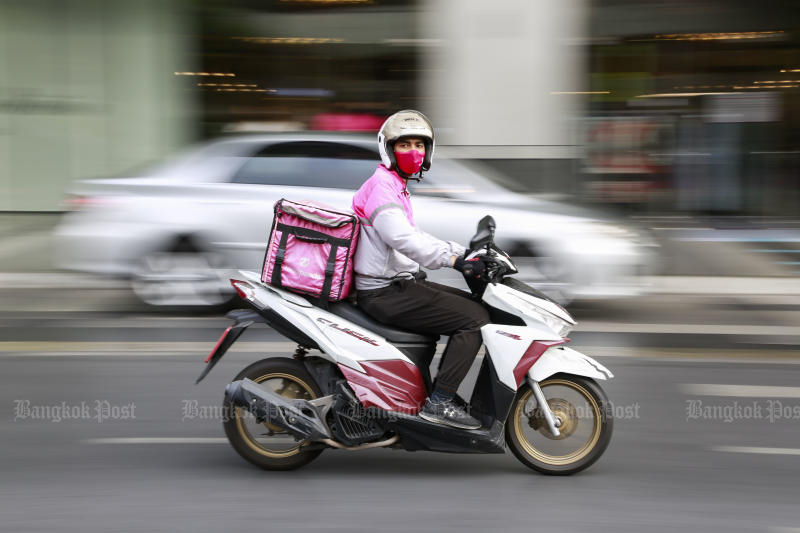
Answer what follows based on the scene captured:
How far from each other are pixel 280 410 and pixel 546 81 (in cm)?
976

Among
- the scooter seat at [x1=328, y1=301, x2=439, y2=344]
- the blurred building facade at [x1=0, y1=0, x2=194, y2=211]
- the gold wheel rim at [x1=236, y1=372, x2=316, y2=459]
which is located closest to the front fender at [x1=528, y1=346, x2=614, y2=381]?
the scooter seat at [x1=328, y1=301, x2=439, y2=344]

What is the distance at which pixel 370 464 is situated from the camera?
4734 millimetres

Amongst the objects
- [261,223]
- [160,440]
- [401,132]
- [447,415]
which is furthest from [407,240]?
[261,223]

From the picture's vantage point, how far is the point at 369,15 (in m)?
13.9

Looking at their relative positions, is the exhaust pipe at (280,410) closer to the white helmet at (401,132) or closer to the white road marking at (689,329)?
the white helmet at (401,132)

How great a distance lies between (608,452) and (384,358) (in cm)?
136

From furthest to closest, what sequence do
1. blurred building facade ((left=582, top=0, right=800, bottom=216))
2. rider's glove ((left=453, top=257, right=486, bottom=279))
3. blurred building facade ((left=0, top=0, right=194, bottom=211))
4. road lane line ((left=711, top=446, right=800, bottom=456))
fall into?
blurred building facade ((left=0, top=0, right=194, bottom=211))
blurred building facade ((left=582, top=0, right=800, bottom=216))
road lane line ((left=711, top=446, right=800, bottom=456))
rider's glove ((left=453, top=257, right=486, bottom=279))

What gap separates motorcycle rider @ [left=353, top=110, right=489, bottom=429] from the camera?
4.38m

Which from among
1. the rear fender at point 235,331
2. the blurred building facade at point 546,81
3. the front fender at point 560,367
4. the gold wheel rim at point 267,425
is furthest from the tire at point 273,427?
the blurred building facade at point 546,81

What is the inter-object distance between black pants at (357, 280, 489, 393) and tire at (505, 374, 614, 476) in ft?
1.11

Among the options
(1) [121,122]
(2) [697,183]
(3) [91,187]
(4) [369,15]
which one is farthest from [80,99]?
(2) [697,183]

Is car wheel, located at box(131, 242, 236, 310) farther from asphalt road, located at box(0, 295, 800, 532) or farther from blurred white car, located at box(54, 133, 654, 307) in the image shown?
asphalt road, located at box(0, 295, 800, 532)

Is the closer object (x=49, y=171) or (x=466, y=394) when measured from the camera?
(x=466, y=394)

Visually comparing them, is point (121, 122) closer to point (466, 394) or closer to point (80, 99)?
point (80, 99)
